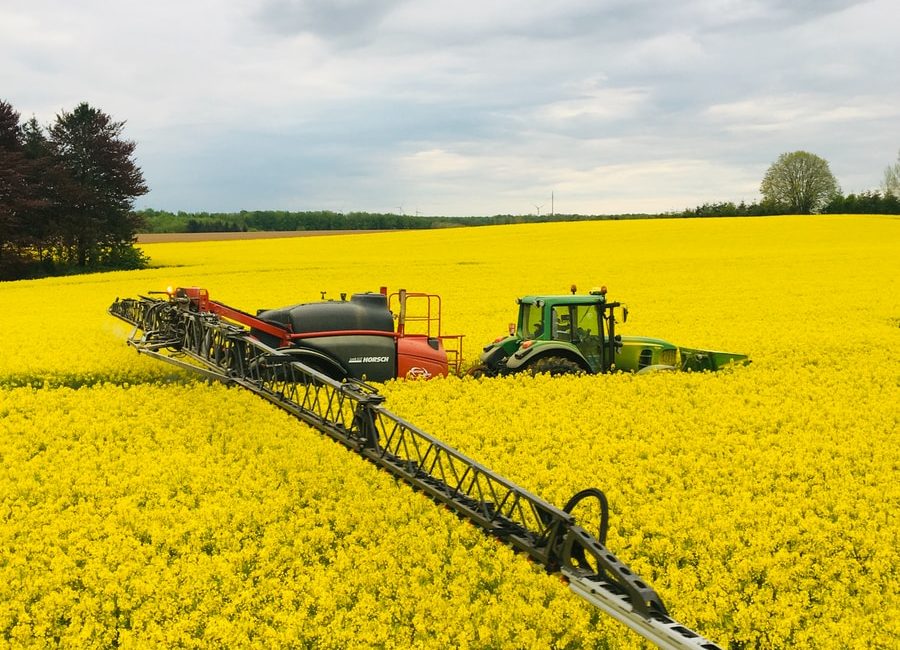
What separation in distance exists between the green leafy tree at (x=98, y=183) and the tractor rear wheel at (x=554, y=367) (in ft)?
143

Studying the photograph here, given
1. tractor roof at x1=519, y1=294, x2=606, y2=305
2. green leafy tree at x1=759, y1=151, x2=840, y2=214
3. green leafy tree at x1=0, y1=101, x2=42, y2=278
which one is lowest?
tractor roof at x1=519, y1=294, x2=606, y2=305

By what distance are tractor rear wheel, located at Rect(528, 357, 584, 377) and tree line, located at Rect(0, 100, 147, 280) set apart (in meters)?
41.7

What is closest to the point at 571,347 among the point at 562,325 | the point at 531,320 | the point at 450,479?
the point at 562,325

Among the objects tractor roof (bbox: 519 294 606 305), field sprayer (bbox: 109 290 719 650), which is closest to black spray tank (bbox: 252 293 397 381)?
field sprayer (bbox: 109 290 719 650)

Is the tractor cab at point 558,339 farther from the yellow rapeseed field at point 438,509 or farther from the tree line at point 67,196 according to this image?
the tree line at point 67,196

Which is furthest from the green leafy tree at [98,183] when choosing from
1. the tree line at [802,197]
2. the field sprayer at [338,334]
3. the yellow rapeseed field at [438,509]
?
the tree line at [802,197]

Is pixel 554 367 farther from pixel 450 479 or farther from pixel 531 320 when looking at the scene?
pixel 450 479

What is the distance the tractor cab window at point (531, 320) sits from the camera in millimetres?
13953

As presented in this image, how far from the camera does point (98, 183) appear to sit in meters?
48.5

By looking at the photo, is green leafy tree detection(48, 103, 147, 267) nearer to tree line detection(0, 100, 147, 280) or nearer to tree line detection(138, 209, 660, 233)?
tree line detection(0, 100, 147, 280)

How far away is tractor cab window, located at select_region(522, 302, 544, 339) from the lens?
45.8 feet

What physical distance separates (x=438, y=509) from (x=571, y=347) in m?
6.16

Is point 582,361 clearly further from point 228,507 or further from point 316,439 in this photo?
point 228,507

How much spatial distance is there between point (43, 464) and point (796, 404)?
1186cm
